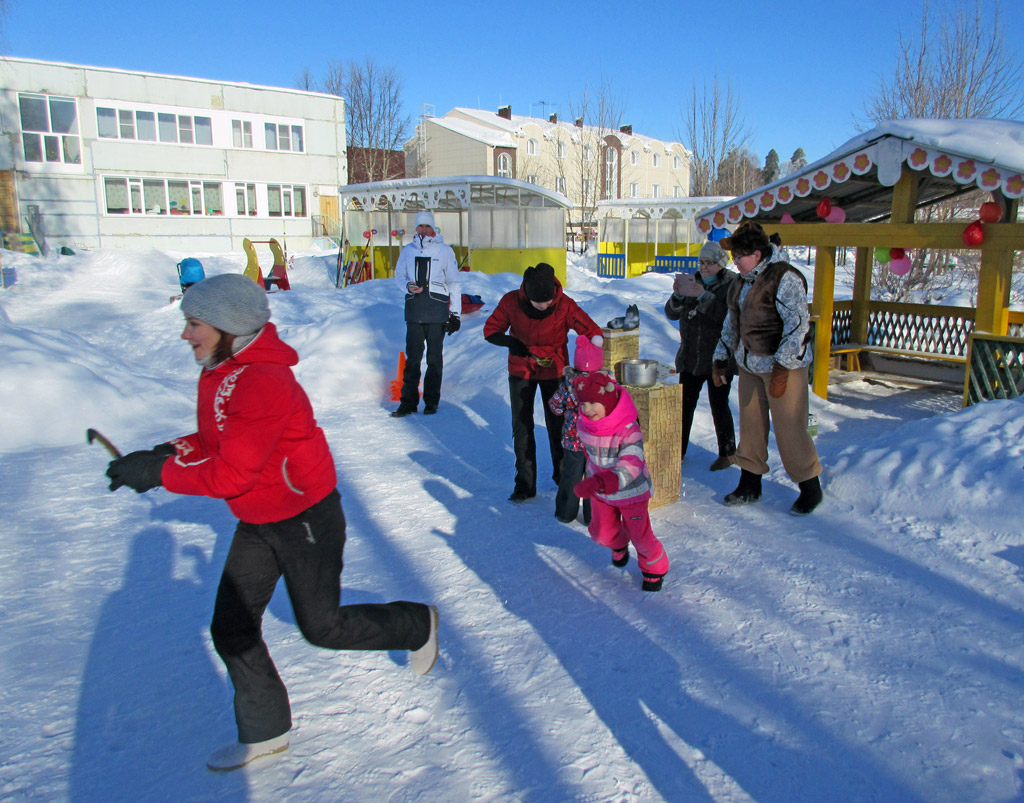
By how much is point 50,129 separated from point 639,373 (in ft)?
98.5

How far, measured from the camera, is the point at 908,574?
3857mm

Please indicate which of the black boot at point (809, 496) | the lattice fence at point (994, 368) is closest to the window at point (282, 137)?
the lattice fence at point (994, 368)

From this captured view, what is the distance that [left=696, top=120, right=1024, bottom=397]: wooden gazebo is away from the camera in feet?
20.5

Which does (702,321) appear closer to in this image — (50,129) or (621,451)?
(621,451)

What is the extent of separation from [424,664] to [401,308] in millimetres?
A: 8345

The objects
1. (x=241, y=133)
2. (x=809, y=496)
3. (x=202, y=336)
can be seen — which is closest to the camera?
(x=202, y=336)

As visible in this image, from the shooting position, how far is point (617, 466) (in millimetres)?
3584

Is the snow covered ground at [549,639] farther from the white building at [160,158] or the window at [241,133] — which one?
the window at [241,133]

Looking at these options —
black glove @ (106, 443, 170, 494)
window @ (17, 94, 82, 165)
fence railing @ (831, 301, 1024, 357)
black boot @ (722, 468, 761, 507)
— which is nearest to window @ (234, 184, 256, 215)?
window @ (17, 94, 82, 165)

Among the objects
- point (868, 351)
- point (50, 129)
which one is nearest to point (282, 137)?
point (50, 129)

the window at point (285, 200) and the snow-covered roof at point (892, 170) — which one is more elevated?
the window at point (285, 200)

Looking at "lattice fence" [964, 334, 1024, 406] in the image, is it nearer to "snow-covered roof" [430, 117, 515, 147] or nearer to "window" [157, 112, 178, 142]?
"window" [157, 112, 178, 142]

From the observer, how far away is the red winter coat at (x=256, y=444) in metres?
2.17

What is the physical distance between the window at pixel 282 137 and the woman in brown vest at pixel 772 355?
31.1 metres
